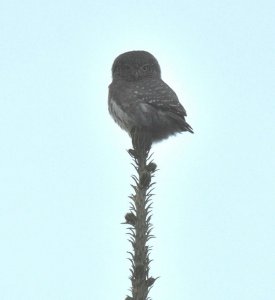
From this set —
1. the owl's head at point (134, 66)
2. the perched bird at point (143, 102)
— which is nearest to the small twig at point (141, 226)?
the perched bird at point (143, 102)

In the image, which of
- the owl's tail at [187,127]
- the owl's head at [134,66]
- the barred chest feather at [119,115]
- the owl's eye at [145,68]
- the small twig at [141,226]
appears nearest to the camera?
the small twig at [141,226]

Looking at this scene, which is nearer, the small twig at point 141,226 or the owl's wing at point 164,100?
the small twig at point 141,226

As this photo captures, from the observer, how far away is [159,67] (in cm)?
784

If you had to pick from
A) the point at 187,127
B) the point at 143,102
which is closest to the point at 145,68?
the point at 143,102

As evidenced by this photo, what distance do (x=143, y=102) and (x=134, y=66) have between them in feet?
3.80

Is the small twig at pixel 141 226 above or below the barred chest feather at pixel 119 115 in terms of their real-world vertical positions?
below

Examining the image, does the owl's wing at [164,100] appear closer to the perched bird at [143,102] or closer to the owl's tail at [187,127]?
the perched bird at [143,102]

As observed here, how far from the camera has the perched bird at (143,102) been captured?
20.3 feet

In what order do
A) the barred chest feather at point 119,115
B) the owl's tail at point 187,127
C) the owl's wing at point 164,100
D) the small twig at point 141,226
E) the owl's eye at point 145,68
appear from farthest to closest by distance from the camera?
the owl's eye at point 145,68
the barred chest feather at point 119,115
the owl's wing at point 164,100
the owl's tail at point 187,127
the small twig at point 141,226

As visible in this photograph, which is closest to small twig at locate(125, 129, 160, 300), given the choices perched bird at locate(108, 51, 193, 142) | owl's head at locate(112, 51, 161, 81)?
perched bird at locate(108, 51, 193, 142)

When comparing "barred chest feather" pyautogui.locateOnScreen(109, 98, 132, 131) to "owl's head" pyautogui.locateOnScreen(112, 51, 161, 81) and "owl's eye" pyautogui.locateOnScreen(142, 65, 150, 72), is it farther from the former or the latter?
"owl's eye" pyautogui.locateOnScreen(142, 65, 150, 72)

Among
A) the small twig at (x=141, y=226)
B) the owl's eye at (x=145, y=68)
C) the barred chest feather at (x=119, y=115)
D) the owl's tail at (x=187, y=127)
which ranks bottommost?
the small twig at (x=141, y=226)

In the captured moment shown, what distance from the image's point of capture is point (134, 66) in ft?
24.3

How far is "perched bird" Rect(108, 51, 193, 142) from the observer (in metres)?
6.20
